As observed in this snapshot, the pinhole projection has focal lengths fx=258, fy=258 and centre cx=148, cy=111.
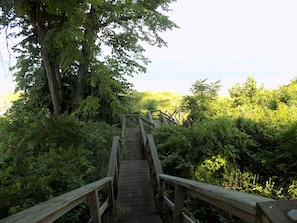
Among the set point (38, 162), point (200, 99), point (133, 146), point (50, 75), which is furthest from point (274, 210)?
point (200, 99)

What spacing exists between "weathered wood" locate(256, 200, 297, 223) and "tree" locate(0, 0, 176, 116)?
8.18 m

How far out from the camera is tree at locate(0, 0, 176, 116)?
29.4 feet

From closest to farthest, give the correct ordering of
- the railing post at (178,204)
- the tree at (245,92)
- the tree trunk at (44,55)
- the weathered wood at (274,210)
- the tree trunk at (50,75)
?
the weathered wood at (274,210), the railing post at (178,204), the tree trunk at (44,55), the tree trunk at (50,75), the tree at (245,92)

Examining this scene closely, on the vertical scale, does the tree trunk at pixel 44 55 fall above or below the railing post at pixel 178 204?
above

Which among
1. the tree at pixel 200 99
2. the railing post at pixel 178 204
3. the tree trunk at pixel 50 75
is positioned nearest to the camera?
the railing post at pixel 178 204

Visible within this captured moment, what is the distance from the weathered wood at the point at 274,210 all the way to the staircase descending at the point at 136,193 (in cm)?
306

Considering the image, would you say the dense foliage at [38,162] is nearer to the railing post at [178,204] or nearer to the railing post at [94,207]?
the railing post at [94,207]

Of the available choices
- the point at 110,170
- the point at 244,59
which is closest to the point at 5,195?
the point at 110,170

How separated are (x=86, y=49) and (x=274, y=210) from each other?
410 inches

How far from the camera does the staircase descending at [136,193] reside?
3.88 metres

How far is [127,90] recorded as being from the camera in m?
13.6

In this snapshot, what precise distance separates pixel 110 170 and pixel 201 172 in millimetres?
1876

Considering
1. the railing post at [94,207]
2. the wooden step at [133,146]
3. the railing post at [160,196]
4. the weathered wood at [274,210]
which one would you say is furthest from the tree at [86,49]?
the weathered wood at [274,210]

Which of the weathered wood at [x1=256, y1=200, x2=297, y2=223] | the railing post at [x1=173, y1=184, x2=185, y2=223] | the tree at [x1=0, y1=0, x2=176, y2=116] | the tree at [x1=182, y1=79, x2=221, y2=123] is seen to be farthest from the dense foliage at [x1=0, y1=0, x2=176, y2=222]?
the tree at [x1=182, y1=79, x2=221, y2=123]
